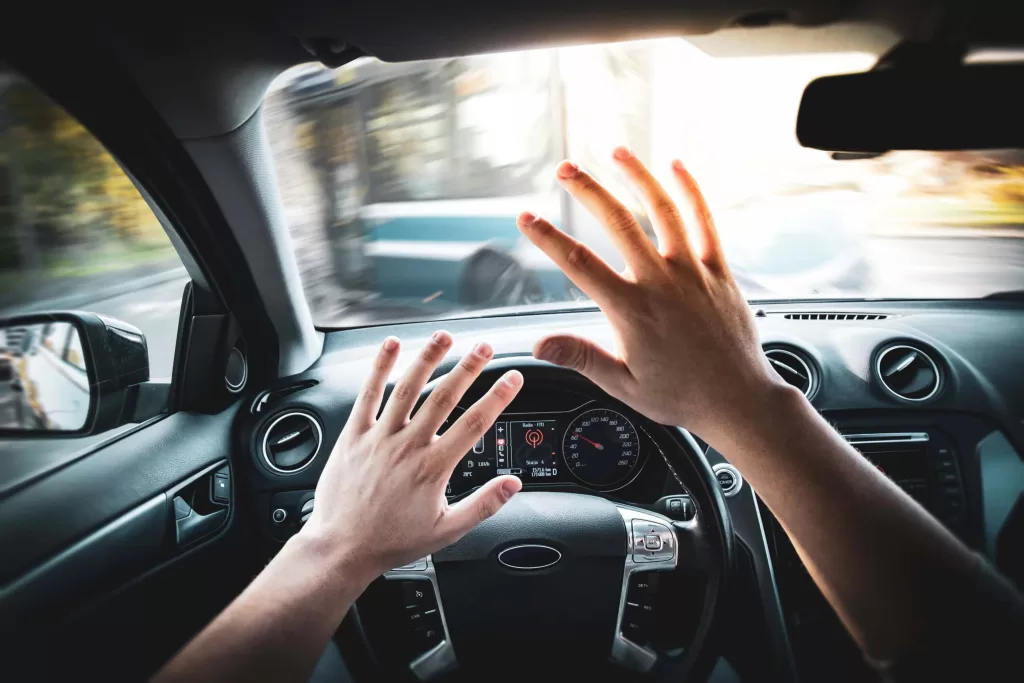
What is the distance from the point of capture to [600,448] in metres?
2.48

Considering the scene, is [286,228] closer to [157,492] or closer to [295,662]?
[157,492]

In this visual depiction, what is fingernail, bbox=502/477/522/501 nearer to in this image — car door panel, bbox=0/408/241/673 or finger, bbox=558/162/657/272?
finger, bbox=558/162/657/272

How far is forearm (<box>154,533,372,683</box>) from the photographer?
1.23 metres

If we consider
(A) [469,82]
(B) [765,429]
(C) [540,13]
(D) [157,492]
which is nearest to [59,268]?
(D) [157,492]

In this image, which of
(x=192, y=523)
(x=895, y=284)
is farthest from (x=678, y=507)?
(x=895, y=284)

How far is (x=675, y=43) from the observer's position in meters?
2.36

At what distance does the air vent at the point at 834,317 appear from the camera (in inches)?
121

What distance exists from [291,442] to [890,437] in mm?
2329

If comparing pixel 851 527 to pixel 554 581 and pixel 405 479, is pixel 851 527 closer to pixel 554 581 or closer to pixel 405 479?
pixel 405 479

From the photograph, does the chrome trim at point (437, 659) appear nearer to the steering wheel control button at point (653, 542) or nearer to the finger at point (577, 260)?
the steering wheel control button at point (653, 542)

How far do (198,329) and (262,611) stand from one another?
5.19ft

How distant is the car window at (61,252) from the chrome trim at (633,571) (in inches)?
69.0

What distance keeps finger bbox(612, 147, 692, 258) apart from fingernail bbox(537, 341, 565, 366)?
11.3 inches

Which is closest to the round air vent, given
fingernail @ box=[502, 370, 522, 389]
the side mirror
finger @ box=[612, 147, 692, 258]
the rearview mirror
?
the side mirror
